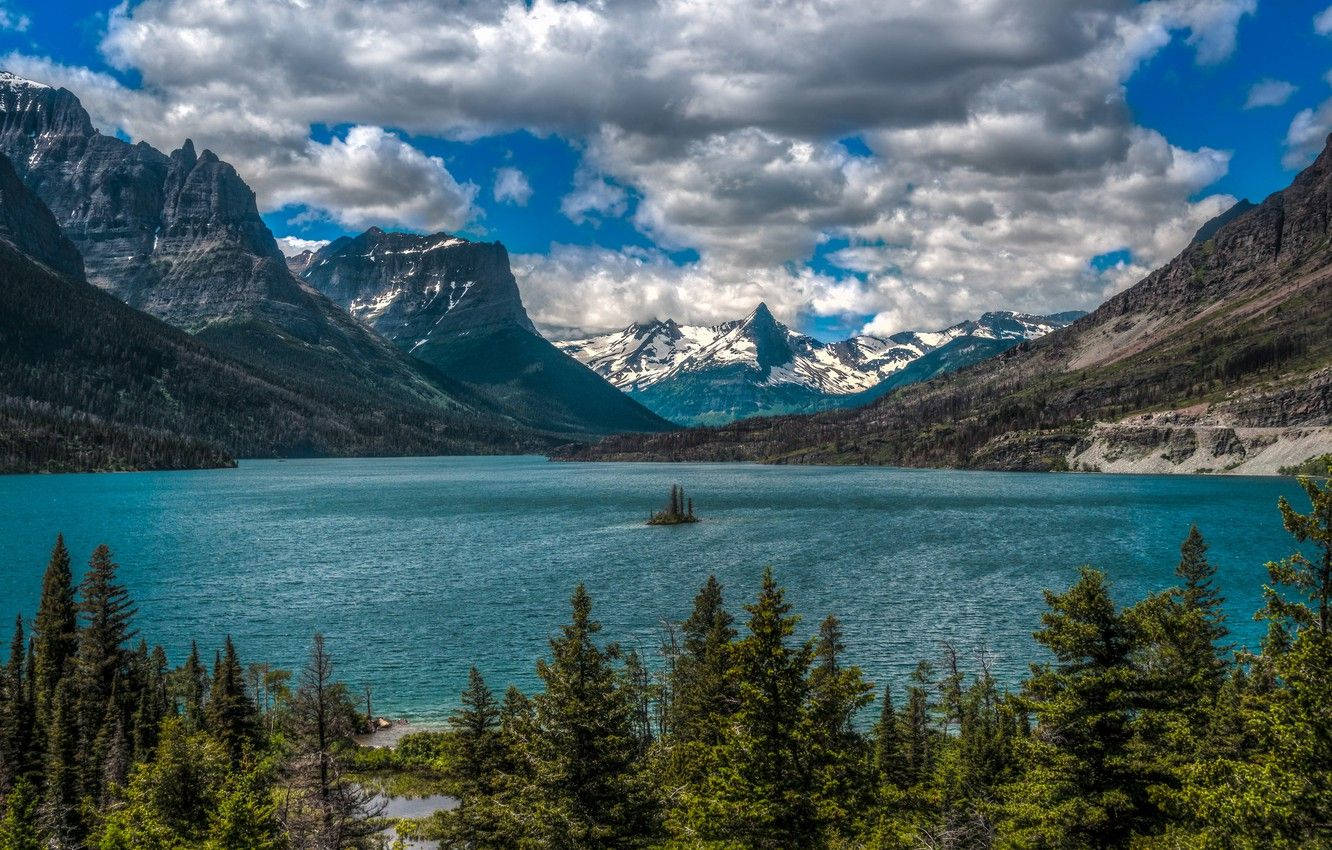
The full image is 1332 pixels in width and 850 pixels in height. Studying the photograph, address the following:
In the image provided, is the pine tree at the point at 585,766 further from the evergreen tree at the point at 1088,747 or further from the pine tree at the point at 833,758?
the evergreen tree at the point at 1088,747

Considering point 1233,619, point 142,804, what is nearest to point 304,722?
point 142,804

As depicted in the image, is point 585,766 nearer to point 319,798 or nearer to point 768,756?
point 768,756

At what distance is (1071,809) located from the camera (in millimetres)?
28719

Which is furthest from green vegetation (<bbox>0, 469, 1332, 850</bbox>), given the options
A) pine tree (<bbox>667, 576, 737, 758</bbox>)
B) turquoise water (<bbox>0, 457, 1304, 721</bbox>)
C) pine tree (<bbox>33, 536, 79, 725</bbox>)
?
turquoise water (<bbox>0, 457, 1304, 721</bbox>)

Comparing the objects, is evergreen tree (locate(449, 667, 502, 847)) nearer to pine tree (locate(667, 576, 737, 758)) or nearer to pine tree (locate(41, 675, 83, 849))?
pine tree (locate(667, 576, 737, 758))

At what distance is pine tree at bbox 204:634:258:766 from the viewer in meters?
55.8

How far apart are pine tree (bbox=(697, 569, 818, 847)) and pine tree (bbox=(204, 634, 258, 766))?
37.3 m

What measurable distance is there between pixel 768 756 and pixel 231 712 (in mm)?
41296

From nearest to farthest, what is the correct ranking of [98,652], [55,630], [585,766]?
[585,766] < [98,652] < [55,630]

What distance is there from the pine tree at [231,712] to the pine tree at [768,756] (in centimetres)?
3735

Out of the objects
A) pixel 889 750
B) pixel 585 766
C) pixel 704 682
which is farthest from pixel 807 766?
pixel 889 750

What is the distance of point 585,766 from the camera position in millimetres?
31953

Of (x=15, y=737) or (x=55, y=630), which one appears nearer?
(x=15, y=737)

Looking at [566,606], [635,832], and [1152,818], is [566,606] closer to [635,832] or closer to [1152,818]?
[635,832]
